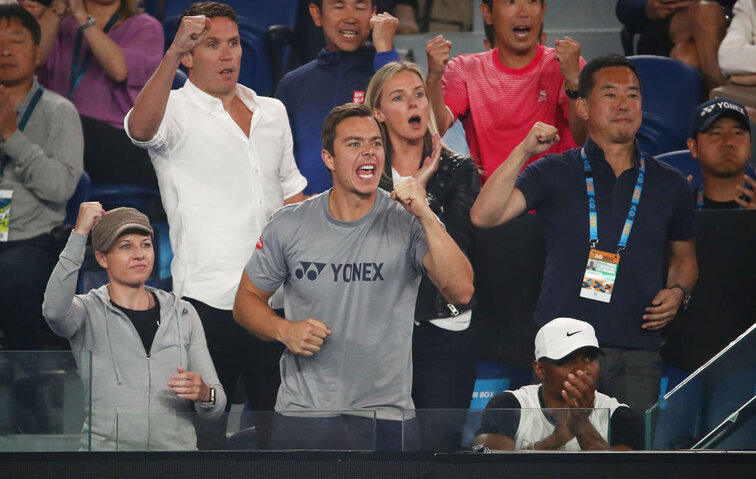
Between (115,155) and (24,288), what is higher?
(115,155)

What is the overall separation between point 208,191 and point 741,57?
114 inches

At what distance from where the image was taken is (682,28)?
5848 millimetres

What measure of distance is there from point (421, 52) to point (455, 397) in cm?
293

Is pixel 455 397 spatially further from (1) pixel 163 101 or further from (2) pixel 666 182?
(1) pixel 163 101

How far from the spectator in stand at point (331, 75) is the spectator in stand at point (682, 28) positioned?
180 cm

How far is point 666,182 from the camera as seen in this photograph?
13.3ft

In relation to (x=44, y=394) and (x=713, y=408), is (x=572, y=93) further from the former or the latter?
(x=44, y=394)

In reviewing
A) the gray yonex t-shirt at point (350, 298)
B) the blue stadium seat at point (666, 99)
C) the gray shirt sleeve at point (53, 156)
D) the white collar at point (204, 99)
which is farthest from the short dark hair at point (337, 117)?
the blue stadium seat at point (666, 99)

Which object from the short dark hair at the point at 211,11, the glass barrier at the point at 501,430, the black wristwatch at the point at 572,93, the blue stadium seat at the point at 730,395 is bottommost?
the glass barrier at the point at 501,430

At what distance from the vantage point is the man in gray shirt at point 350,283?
3402mm

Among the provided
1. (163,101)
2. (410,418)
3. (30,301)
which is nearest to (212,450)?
(410,418)

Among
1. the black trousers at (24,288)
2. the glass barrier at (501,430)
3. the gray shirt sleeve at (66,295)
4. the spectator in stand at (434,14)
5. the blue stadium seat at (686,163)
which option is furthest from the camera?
the spectator in stand at (434,14)

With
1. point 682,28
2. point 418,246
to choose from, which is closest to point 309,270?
point 418,246

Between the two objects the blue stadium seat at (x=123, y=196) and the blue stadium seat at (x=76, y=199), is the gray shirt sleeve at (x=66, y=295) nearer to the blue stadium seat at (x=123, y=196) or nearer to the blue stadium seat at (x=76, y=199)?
the blue stadium seat at (x=76, y=199)
